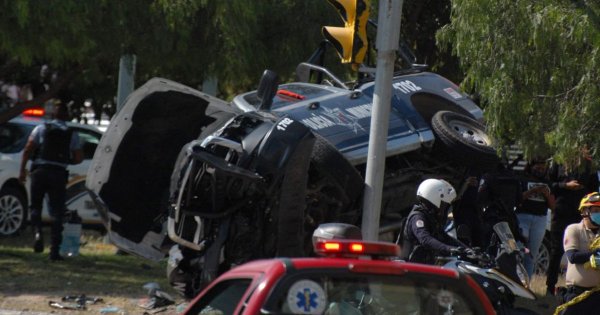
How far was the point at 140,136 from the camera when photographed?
423 inches

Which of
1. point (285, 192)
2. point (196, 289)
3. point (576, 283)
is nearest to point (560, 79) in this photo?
point (576, 283)

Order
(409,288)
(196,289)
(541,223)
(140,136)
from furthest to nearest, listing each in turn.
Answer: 1. (541,223)
2. (140,136)
3. (196,289)
4. (409,288)

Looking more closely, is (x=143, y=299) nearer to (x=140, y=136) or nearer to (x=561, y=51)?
(x=140, y=136)

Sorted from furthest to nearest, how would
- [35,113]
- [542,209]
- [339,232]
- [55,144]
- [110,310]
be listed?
1. [35,113]
2. [542,209]
3. [55,144]
4. [110,310]
5. [339,232]

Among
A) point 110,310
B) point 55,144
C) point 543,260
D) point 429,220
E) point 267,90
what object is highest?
point 267,90

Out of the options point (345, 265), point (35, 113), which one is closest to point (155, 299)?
point (345, 265)

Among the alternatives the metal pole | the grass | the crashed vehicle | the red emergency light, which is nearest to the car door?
the metal pole

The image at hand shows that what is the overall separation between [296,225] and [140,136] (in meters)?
1.96

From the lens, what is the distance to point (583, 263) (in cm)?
907

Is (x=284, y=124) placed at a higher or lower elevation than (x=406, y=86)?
lower

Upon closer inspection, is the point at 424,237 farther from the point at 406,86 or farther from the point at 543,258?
the point at 543,258

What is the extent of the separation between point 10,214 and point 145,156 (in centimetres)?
551

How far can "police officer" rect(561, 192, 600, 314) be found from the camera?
905cm

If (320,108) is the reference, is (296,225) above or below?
below
